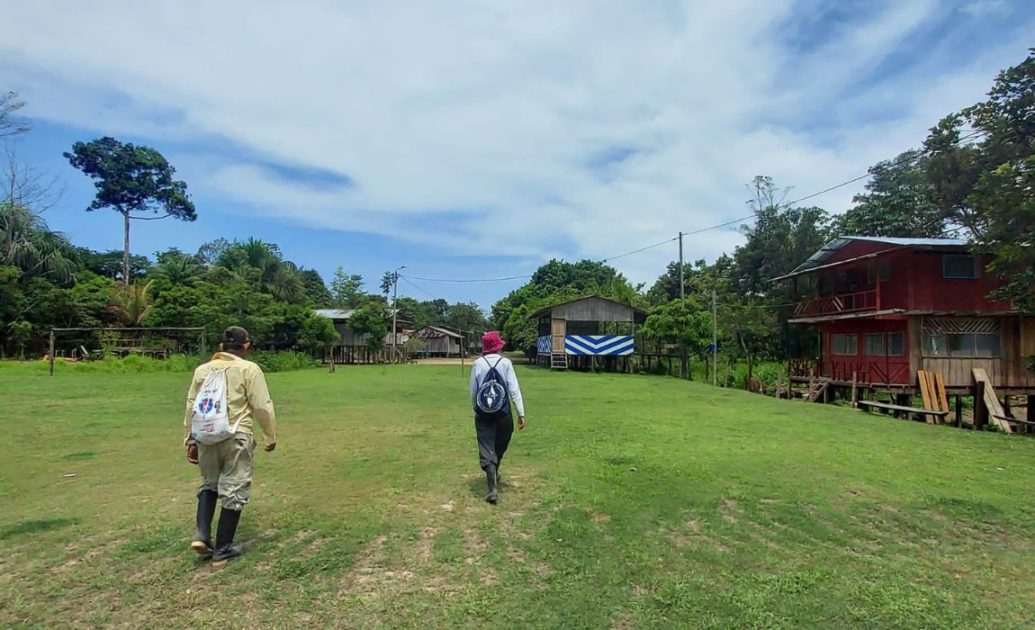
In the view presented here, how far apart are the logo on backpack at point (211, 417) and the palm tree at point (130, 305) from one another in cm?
3943

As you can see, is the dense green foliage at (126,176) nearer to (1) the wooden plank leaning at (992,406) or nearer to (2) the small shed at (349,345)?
(2) the small shed at (349,345)

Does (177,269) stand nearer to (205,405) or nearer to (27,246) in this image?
(27,246)

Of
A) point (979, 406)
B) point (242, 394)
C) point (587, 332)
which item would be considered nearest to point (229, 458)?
point (242, 394)

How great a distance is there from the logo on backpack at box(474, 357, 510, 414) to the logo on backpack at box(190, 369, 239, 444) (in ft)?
7.82

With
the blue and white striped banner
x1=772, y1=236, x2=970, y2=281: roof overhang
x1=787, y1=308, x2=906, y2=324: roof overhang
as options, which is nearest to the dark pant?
x1=772, y1=236, x2=970, y2=281: roof overhang

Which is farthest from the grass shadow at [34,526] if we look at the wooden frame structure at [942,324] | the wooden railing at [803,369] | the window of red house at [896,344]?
the wooden railing at [803,369]

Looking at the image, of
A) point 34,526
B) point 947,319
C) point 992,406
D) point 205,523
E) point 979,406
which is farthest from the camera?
point 947,319

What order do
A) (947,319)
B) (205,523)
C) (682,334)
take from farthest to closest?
(682,334) < (947,319) < (205,523)

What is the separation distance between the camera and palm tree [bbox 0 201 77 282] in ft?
122

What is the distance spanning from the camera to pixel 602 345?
3706cm

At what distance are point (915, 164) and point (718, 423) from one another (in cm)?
2541

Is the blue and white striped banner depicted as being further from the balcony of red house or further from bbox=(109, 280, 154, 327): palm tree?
bbox=(109, 280, 154, 327): palm tree

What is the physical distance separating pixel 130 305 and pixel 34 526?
39.4 meters

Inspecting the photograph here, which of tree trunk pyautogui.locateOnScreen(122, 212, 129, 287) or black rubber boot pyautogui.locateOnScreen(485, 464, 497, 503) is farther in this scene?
tree trunk pyautogui.locateOnScreen(122, 212, 129, 287)
